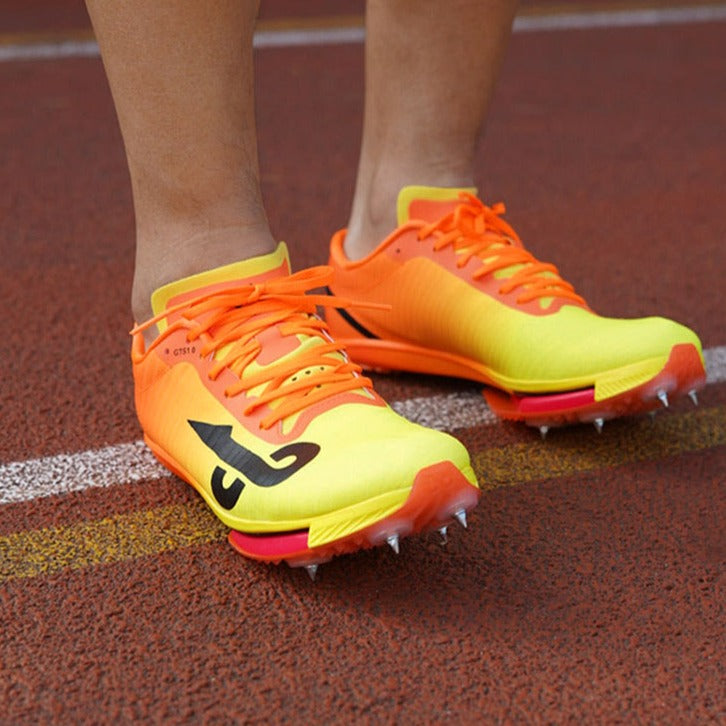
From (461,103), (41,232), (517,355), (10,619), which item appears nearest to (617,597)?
(517,355)

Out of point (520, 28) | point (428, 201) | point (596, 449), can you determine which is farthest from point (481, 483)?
point (520, 28)

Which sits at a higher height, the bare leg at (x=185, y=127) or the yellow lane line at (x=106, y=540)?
the bare leg at (x=185, y=127)

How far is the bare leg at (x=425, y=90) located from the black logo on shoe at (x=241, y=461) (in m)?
0.47

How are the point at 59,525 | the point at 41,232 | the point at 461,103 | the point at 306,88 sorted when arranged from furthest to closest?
the point at 306,88 < the point at 41,232 < the point at 461,103 < the point at 59,525

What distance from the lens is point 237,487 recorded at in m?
1.13

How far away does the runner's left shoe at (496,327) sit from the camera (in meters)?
1.32

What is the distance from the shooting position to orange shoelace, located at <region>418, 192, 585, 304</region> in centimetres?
144

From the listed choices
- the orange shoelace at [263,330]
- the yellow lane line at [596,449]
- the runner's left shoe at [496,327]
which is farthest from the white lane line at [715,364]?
the orange shoelace at [263,330]

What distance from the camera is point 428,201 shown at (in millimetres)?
1515

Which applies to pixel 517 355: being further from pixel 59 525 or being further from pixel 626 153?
pixel 626 153

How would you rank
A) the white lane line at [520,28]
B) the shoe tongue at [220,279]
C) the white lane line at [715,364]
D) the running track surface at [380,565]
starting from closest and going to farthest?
the running track surface at [380,565], the shoe tongue at [220,279], the white lane line at [715,364], the white lane line at [520,28]

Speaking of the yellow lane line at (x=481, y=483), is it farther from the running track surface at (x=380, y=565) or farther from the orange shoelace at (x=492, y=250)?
the orange shoelace at (x=492, y=250)

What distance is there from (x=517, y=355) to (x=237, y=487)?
42cm

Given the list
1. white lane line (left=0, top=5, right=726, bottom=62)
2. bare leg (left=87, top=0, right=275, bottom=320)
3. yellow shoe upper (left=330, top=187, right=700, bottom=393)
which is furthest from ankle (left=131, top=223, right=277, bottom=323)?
white lane line (left=0, top=5, right=726, bottom=62)
